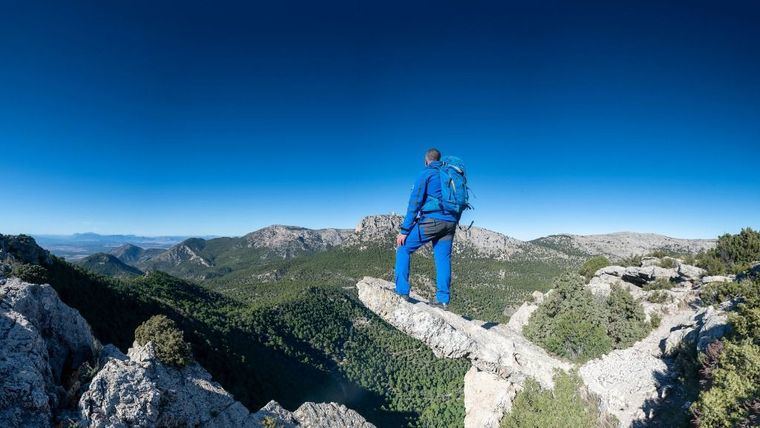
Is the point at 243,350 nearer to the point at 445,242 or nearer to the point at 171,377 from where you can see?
the point at 171,377

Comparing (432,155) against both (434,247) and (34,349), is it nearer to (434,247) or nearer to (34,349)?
(434,247)

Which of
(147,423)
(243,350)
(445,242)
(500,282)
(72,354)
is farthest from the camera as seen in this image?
(500,282)

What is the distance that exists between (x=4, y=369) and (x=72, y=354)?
3.36 meters

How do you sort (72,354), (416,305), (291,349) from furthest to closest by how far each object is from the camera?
(291,349), (72,354), (416,305)

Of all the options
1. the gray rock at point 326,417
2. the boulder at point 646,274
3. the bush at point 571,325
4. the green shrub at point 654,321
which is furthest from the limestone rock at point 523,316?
the gray rock at point 326,417

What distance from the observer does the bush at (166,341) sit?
36.3 ft

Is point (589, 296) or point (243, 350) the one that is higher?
point (589, 296)

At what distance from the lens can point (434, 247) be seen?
836 cm

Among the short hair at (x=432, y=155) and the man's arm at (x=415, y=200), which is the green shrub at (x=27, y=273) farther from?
the short hair at (x=432, y=155)

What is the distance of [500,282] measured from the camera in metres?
130

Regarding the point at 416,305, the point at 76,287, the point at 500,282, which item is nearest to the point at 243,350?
the point at 76,287

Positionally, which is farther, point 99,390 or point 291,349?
point 291,349

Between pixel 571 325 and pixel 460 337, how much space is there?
47.3ft

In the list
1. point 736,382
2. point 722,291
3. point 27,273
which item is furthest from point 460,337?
point 722,291
